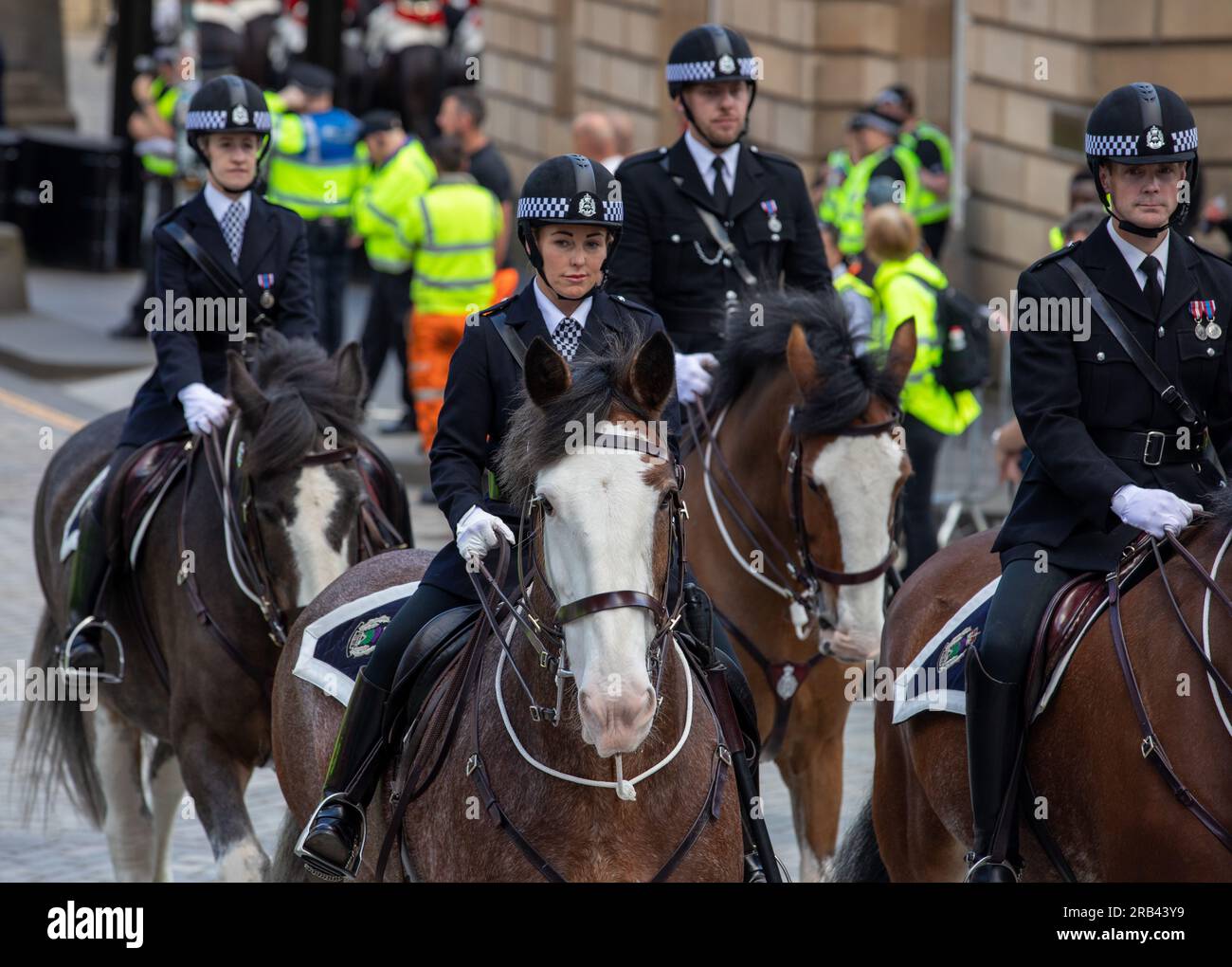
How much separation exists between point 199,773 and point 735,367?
248 cm

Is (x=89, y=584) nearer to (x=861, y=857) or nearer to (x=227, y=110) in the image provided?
(x=227, y=110)

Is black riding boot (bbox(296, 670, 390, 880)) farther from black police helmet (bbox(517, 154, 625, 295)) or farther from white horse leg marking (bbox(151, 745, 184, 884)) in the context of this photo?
white horse leg marking (bbox(151, 745, 184, 884))

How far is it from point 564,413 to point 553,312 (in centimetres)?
97

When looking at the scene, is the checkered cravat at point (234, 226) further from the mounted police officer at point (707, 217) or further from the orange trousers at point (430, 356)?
the orange trousers at point (430, 356)

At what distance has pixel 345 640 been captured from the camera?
664cm

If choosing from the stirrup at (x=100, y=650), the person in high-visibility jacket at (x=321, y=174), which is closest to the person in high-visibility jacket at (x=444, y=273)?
the person in high-visibility jacket at (x=321, y=174)

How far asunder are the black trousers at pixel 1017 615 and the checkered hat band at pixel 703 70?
3270 millimetres

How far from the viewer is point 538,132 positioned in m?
27.7

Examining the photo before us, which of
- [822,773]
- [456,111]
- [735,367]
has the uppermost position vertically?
[456,111]

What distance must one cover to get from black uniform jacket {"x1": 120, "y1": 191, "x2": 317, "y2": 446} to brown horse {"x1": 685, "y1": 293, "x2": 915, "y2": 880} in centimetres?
182

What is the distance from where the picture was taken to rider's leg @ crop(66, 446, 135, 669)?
8.58 m

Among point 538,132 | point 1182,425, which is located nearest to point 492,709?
point 1182,425
